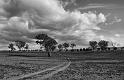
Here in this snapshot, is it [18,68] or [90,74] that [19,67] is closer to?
[18,68]

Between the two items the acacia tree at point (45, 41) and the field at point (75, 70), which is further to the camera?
the acacia tree at point (45, 41)

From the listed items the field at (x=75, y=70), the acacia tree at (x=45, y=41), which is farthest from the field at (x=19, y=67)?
the acacia tree at (x=45, y=41)

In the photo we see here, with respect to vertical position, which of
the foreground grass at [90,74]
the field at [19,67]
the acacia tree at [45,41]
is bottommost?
the foreground grass at [90,74]

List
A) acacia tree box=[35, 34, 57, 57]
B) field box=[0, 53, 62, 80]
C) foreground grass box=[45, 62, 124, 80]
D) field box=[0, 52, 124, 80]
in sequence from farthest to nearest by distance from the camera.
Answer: acacia tree box=[35, 34, 57, 57] < field box=[0, 53, 62, 80] < field box=[0, 52, 124, 80] < foreground grass box=[45, 62, 124, 80]

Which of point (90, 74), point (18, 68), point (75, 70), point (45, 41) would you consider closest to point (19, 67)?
point (18, 68)

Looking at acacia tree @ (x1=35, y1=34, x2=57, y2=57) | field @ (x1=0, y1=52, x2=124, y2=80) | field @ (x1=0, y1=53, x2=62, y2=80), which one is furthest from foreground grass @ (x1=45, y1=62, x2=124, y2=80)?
acacia tree @ (x1=35, y1=34, x2=57, y2=57)

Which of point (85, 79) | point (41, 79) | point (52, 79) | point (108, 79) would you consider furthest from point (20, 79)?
point (108, 79)

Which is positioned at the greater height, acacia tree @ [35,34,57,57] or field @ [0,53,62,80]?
acacia tree @ [35,34,57,57]

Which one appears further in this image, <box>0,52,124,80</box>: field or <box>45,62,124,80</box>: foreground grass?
<box>0,52,124,80</box>: field

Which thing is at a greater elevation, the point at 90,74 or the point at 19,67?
the point at 19,67

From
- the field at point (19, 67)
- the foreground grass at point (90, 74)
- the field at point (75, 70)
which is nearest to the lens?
the foreground grass at point (90, 74)

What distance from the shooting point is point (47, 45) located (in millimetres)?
108125

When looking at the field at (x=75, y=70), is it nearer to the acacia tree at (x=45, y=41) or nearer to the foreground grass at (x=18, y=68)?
the foreground grass at (x=18, y=68)

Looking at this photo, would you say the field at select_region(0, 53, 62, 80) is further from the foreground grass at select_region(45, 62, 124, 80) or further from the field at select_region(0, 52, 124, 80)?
the foreground grass at select_region(45, 62, 124, 80)
